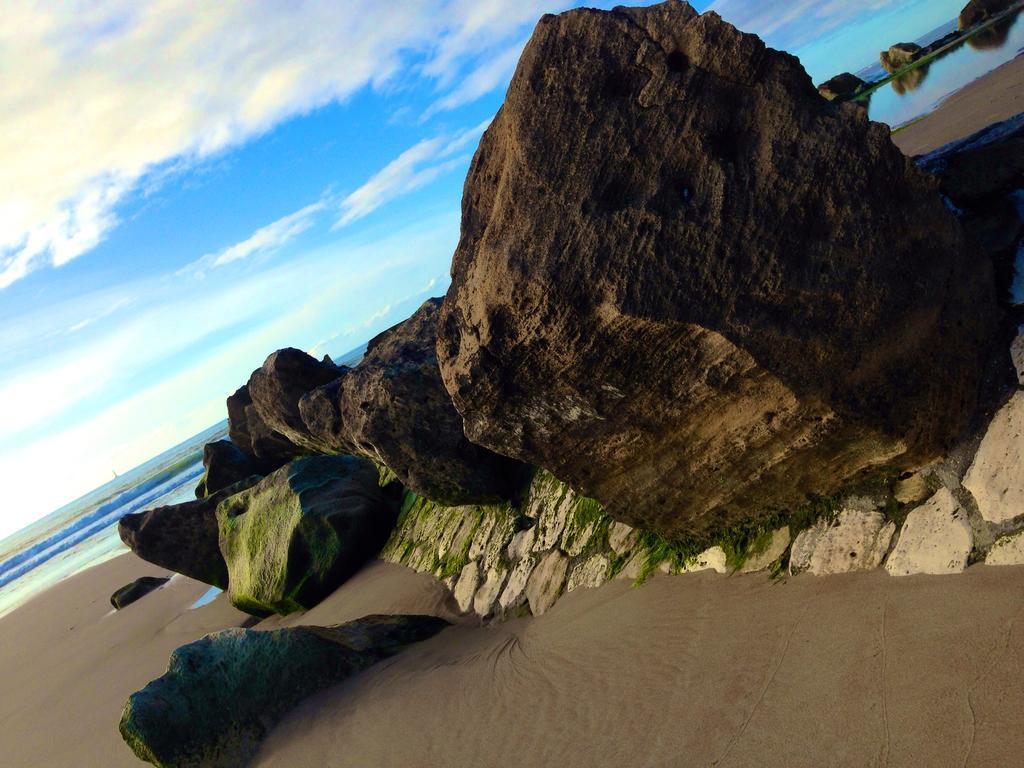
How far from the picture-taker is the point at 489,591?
602 cm

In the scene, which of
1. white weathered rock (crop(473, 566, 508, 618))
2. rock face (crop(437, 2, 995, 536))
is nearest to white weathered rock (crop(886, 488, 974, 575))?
rock face (crop(437, 2, 995, 536))

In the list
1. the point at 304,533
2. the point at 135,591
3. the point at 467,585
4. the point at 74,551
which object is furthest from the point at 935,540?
the point at 74,551

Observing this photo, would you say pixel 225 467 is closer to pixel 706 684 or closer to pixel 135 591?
pixel 135 591

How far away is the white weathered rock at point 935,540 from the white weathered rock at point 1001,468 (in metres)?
0.11

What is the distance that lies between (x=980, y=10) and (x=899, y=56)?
311 cm

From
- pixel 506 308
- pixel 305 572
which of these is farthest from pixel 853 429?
pixel 305 572

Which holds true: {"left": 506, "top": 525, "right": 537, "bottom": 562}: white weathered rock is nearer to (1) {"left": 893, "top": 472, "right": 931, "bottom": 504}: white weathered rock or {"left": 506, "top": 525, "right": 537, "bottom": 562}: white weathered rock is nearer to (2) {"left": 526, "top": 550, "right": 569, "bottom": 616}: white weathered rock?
(2) {"left": 526, "top": 550, "right": 569, "bottom": 616}: white weathered rock

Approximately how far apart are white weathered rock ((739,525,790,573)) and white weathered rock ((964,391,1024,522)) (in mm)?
914

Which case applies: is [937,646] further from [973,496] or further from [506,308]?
[506,308]

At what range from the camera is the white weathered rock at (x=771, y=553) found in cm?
395

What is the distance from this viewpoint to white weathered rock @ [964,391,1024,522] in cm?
306

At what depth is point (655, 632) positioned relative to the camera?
408cm

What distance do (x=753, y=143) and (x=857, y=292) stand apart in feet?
2.67

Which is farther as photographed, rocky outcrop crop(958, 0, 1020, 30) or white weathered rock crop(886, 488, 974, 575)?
rocky outcrop crop(958, 0, 1020, 30)
